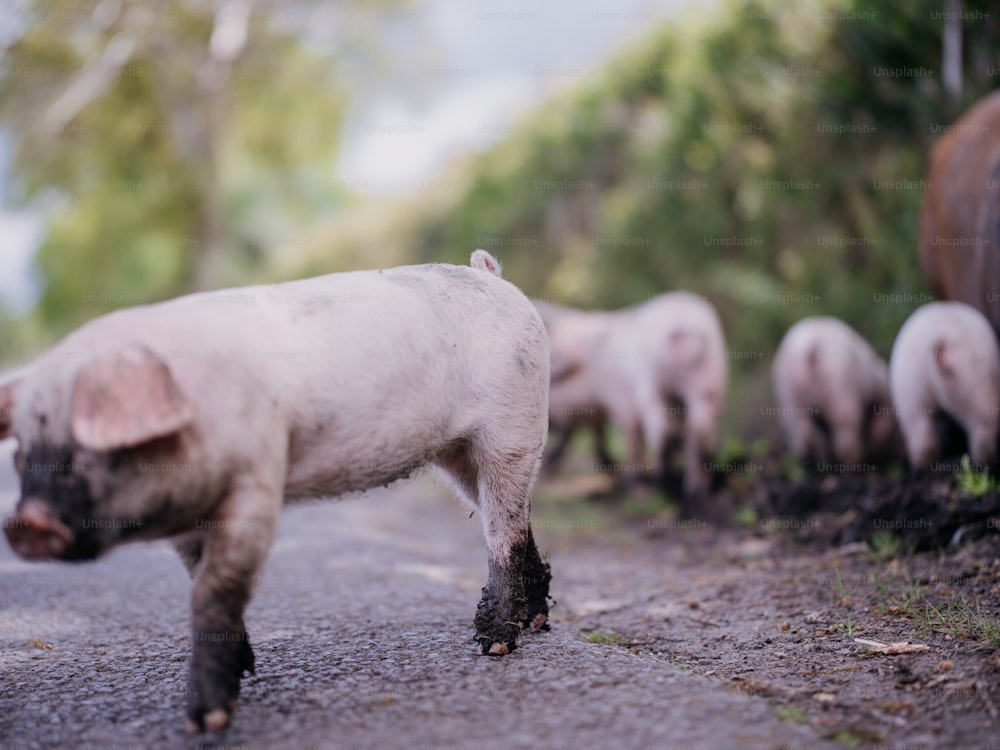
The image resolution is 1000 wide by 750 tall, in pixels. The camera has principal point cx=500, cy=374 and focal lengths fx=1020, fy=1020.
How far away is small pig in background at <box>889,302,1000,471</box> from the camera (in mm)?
5395

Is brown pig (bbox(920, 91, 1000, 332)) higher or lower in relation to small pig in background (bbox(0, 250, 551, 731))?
higher

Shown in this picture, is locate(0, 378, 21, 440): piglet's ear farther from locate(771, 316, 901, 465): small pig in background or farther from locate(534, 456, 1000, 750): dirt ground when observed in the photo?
locate(771, 316, 901, 465): small pig in background

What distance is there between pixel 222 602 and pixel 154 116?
1777 cm

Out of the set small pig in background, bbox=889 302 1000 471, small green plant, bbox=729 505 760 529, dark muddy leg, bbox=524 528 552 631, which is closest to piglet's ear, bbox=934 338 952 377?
small pig in background, bbox=889 302 1000 471

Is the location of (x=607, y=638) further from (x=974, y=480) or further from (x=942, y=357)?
(x=942, y=357)

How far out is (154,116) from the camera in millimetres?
18859

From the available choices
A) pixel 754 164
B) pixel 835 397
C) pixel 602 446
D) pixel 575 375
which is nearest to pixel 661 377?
pixel 835 397

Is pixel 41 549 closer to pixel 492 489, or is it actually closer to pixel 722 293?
pixel 492 489

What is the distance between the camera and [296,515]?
24.5ft

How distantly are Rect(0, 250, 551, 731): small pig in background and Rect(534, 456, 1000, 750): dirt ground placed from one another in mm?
926

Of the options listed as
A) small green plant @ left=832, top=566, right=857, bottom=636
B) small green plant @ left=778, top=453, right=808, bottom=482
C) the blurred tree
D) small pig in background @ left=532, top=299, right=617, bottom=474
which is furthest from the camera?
the blurred tree

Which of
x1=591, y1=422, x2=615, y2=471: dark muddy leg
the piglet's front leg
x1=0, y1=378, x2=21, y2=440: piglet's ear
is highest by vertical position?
x1=0, y1=378, x2=21, y2=440: piglet's ear

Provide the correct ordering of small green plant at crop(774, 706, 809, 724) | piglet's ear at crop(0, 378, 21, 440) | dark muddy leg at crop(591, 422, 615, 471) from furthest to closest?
1. dark muddy leg at crop(591, 422, 615, 471)
2. piglet's ear at crop(0, 378, 21, 440)
3. small green plant at crop(774, 706, 809, 724)

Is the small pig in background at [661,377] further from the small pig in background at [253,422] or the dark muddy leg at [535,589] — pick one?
the small pig in background at [253,422]
